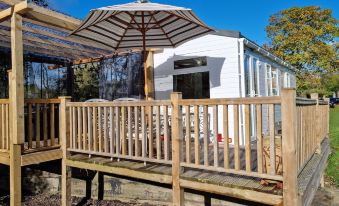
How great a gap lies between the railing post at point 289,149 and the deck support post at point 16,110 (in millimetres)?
3868

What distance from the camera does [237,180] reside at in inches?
137

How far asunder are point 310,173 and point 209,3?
24.7 metres

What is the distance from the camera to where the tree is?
23188 mm

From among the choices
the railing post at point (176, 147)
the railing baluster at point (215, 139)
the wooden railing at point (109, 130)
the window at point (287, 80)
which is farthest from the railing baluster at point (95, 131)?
the window at point (287, 80)

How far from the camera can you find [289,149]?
2955 millimetres

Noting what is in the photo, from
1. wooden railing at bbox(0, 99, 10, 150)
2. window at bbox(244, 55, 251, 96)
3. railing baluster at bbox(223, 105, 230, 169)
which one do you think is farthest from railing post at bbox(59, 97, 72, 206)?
window at bbox(244, 55, 251, 96)

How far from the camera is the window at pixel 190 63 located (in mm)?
7340

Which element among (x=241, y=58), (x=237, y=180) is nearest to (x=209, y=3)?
(x=241, y=58)

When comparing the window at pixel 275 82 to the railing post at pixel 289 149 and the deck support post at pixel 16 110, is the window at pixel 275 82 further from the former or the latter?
the deck support post at pixel 16 110

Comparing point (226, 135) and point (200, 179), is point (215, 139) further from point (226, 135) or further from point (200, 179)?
point (200, 179)

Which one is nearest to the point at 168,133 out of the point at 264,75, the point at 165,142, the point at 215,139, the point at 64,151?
the point at 165,142

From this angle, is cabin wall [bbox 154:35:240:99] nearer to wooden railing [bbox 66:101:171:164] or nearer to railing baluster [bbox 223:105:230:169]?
wooden railing [bbox 66:101:171:164]

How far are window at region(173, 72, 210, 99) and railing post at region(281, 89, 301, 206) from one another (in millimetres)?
4323

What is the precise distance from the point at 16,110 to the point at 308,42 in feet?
78.2
